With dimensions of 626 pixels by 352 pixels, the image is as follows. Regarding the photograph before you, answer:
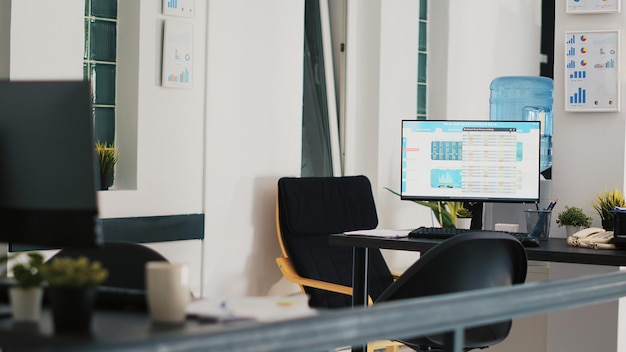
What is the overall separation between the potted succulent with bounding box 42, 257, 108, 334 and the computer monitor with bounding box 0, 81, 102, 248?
0.14 m

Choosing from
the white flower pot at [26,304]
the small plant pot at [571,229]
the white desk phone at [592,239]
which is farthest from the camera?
the small plant pot at [571,229]

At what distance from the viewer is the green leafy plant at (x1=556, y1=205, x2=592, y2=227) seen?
3.89 metres

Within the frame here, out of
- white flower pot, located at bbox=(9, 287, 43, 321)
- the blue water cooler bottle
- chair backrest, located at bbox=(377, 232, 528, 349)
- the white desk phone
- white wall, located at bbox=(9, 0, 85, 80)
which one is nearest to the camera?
white flower pot, located at bbox=(9, 287, 43, 321)

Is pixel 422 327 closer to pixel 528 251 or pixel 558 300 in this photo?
pixel 558 300

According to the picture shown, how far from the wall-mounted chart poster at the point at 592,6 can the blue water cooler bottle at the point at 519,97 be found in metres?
1.75

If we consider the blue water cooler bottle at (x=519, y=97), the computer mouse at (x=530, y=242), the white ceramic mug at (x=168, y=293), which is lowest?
the computer mouse at (x=530, y=242)

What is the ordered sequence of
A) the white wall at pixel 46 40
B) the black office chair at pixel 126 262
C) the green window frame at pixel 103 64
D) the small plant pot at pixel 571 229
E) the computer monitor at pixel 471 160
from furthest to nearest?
1. the green window frame at pixel 103 64
2. the computer monitor at pixel 471 160
3. the small plant pot at pixel 571 229
4. the white wall at pixel 46 40
5. the black office chair at pixel 126 262

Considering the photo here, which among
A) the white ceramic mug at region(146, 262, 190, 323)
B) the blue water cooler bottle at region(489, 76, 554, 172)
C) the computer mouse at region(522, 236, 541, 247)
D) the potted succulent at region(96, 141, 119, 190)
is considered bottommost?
the computer mouse at region(522, 236, 541, 247)

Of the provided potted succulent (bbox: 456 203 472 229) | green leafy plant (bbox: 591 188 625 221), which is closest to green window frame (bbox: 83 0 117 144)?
potted succulent (bbox: 456 203 472 229)

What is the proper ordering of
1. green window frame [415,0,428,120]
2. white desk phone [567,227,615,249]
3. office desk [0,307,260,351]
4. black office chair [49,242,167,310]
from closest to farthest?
1. office desk [0,307,260,351]
2. black office chair [49,242,167,310]
3. white desk phone [567,227,615,249]
4. green window frame [415,0,428,120]

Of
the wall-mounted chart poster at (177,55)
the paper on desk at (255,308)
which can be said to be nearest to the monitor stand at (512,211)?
the wall-mounted chart poster at (177,55)

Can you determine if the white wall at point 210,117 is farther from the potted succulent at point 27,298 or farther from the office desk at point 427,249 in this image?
the potted succulent at point 27,298

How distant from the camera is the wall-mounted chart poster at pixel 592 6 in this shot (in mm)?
4133

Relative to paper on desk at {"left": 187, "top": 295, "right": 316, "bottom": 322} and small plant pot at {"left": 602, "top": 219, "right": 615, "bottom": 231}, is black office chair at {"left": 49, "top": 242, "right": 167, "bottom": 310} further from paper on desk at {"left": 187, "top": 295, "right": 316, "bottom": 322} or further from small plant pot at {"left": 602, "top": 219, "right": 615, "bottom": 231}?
small plant pot at {"left": 602, "top": 219, "right": 615, "bottom": 231}
